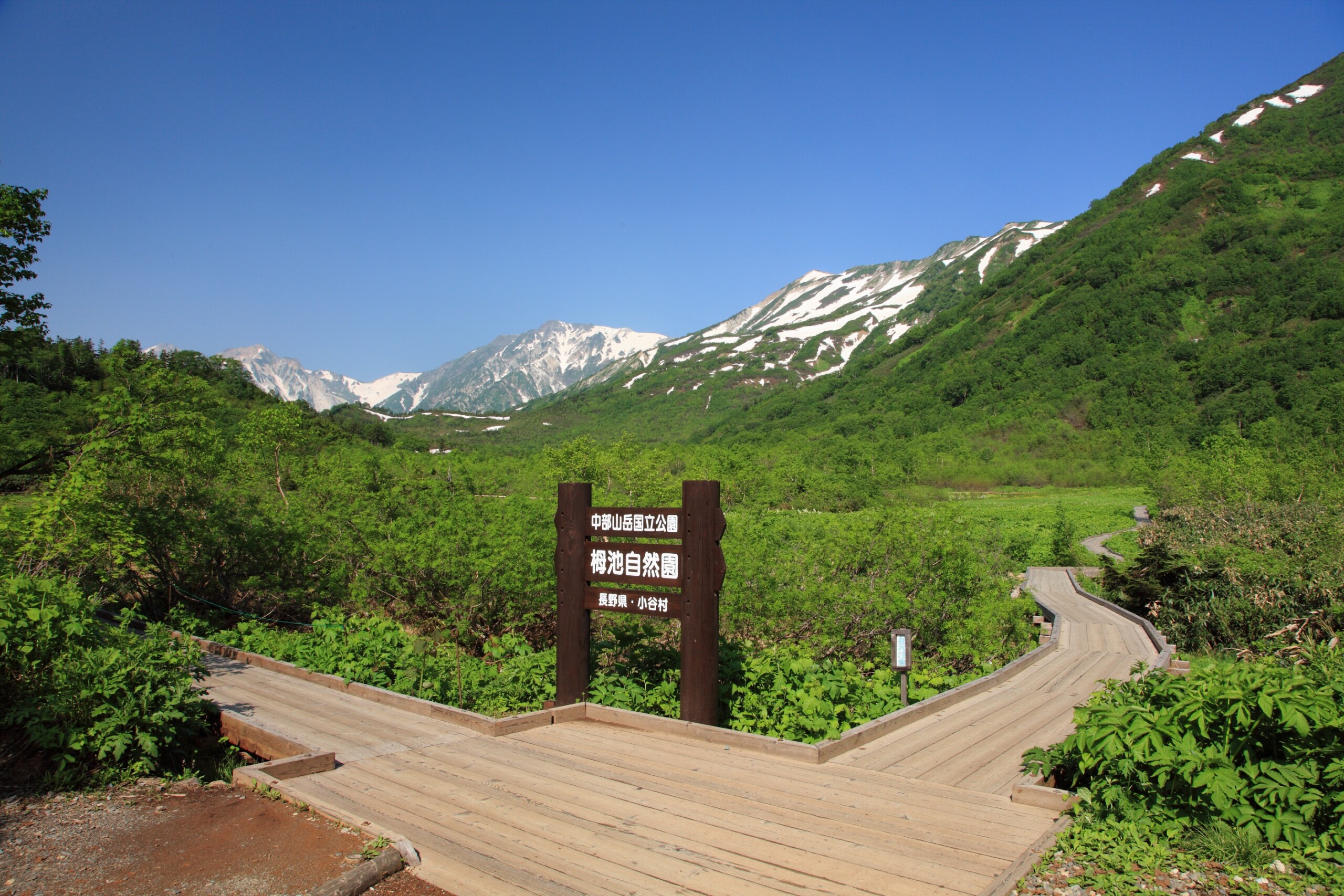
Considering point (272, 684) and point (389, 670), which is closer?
point (272, 684)

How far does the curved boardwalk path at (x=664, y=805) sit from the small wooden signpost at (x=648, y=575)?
2.79 feet

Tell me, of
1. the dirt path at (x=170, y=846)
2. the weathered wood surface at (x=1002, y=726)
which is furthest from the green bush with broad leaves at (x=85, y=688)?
the weathered wood surface at (x=1002, y=726)

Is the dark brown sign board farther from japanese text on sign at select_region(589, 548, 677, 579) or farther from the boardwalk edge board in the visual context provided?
the boardwalk edge board

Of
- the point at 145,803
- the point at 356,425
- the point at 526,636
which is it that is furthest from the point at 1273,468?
the point at 356,425

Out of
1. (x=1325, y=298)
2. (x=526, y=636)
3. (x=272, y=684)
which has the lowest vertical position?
(x=526, y=636)

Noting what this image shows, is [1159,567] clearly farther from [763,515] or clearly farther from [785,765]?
[785,765]

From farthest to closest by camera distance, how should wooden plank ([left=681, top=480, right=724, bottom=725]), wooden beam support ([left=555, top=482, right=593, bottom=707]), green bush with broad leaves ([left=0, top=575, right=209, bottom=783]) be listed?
wooden beam support ([left=555, top=482, right=593, bottom=707]), wooden plank ([left=681, top=480, right=724, bottom=725]), green bush with broad leaves ([left=0, top=575, right=209, bottom=783])

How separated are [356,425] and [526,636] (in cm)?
8899

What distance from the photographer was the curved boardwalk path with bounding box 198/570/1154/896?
3.45 m

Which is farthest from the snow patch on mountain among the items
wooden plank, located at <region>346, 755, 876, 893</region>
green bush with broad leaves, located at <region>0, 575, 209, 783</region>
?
green bush with broad leaves, located at <region>0, 575, 209, 783</region>

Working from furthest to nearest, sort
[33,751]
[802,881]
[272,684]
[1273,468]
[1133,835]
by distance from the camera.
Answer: [1273,468]
[272,684]
[33,751]
[1133,835]
[802,881]

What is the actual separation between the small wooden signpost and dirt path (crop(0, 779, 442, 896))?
309cm

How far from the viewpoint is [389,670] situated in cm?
924

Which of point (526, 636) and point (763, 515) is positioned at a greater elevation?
point (763, 515)
